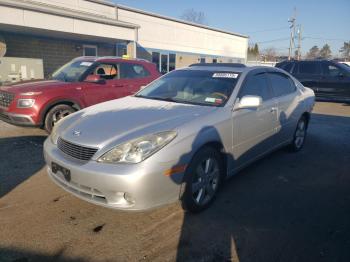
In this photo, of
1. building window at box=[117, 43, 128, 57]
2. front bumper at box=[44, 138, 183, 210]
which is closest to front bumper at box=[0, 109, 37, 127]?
front bumper at box=[44, 138, 183, 210]

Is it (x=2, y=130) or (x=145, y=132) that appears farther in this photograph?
(x=2, y=130)

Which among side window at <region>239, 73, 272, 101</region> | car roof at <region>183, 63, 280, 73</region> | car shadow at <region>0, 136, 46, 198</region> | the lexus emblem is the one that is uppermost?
car roof at <region>183, 63, 280, 73</region>

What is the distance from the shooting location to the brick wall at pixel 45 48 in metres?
14.7

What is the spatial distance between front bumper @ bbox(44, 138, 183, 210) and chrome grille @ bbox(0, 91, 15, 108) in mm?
3527

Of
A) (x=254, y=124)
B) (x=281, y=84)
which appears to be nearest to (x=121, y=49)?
(x=281, y=84)

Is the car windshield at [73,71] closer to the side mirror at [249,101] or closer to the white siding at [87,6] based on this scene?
the side mirror at [249,101]

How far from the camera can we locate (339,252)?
8.68ft

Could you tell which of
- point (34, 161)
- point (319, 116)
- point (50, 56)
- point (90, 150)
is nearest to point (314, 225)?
point (90, 150)

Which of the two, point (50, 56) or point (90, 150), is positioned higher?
point (50, 56)

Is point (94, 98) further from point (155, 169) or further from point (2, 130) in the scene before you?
point (155, 169)

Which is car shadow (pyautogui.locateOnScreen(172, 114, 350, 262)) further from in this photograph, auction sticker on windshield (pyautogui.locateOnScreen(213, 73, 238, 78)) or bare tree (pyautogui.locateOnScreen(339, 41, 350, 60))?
bare tree (pyautogui.locateOnScreen(339, 41, 350, 60))

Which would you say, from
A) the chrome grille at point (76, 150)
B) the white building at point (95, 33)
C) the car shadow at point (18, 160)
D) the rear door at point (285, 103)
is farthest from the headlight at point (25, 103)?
the white building at point (95, 33)

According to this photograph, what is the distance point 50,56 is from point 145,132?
15.5 meters

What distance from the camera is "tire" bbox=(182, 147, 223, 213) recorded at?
9.77 ft
